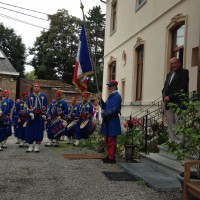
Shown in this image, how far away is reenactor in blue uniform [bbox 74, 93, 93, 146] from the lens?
12.3 m

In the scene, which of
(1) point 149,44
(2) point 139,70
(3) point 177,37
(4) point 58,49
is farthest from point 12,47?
(3) point 177,37

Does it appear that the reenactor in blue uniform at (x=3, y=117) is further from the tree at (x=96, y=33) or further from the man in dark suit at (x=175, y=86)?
the tree at (x=96, y=33)

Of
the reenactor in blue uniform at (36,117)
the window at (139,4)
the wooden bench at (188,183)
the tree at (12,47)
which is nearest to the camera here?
the wooden bench at (188,183)

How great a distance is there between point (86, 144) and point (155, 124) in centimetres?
368

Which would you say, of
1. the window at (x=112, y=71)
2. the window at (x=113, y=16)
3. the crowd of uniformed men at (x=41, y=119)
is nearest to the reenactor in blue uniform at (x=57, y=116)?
the crowd of uniformed men at (x=41, y=119)

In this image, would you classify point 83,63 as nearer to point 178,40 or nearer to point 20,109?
point 178,40

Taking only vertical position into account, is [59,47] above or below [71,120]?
above

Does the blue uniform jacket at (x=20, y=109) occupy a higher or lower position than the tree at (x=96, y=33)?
lower

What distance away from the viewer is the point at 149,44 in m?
12.3

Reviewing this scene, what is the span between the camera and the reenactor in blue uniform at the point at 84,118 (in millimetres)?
12258

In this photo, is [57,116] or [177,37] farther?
[57,116]

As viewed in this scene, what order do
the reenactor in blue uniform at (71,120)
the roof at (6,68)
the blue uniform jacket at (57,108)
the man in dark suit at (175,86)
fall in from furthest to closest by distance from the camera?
the roof at (6,68), the reenactor in blue uniform at (71,120), the blue uniform jacket at (57,108), the man in dark suit at (175,86)

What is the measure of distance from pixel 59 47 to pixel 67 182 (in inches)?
1656

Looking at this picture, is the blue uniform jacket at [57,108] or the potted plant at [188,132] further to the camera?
the blue uniform jacket at [57,108]
